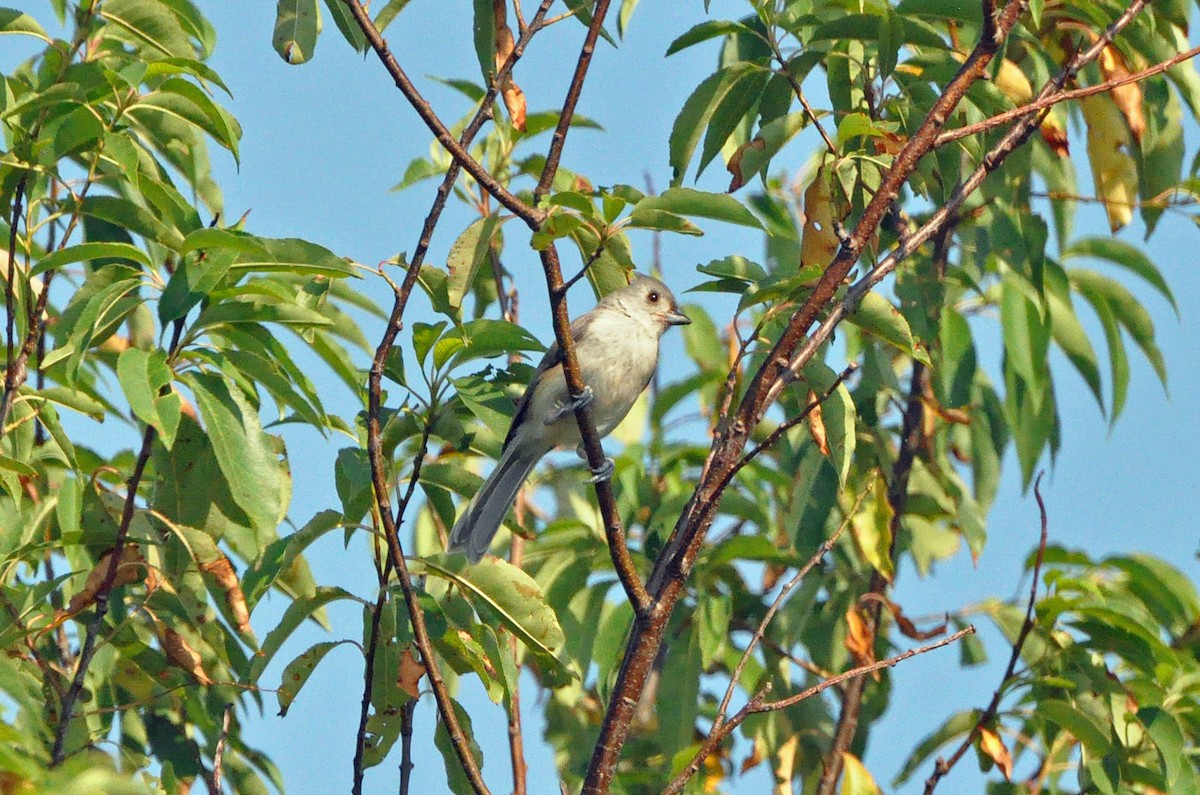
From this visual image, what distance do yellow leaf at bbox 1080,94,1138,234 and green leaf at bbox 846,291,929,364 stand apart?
70.8 inches

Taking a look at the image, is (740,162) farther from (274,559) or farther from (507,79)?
(274,559)

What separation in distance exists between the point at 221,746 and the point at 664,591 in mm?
1096

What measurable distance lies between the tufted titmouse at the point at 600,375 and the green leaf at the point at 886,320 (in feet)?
6.09

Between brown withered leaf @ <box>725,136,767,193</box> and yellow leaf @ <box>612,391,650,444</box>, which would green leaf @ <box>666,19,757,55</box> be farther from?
yellow leaf @ <box>612,391,650,444</box>

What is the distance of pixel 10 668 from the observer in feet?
8.97

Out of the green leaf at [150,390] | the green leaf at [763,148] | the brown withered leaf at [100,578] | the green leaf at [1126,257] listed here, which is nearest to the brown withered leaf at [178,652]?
the brown withered leaf at [100,578]

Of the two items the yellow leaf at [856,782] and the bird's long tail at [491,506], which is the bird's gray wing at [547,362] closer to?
the bird's long tail at [491,506]

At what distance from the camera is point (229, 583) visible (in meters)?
3.64

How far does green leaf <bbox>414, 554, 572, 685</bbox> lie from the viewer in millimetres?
3592

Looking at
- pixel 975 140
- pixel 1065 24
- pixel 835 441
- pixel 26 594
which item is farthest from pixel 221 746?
pixel 1065 24

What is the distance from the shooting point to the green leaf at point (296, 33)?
341cm

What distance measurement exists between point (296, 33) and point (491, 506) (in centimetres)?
206

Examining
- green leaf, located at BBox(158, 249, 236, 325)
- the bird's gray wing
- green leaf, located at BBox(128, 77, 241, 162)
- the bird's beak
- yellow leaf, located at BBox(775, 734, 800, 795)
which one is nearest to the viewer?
green leaf, located at BBox(158, 249, 236, 325)

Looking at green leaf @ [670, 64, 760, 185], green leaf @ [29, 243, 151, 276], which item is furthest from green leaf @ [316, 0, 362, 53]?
green leaf @ [670, 64, 760, 185]
